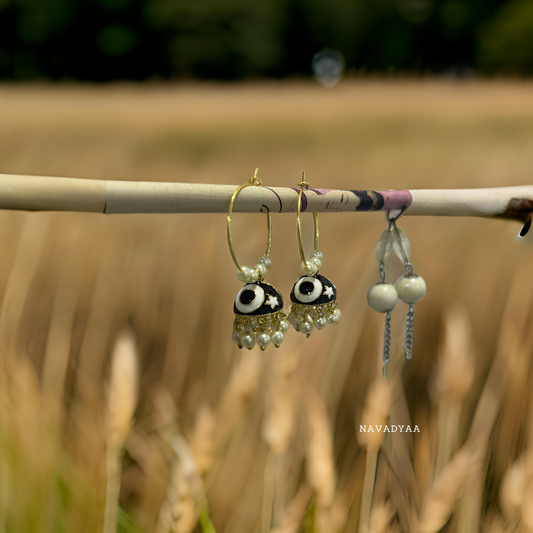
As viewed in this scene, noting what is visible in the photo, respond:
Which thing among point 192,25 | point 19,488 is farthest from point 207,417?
point 192,25

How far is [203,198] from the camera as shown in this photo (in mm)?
354

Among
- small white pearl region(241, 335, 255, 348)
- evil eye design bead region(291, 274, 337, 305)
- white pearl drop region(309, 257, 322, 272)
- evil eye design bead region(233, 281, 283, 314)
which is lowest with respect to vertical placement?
small white pearl region(241, 335, 255, 348)

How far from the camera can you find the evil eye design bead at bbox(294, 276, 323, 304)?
398 mm

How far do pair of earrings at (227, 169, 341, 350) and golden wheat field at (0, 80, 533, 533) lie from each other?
0.17 m

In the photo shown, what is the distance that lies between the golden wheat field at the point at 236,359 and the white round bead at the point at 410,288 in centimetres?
7

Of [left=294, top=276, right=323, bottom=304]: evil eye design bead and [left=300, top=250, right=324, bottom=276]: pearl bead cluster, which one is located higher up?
[left=300, top=250, right=324, bottom=276]: pearl bead cluster

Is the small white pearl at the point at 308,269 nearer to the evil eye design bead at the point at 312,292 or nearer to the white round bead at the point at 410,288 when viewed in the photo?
the evil eye design bead at the point at 312,292

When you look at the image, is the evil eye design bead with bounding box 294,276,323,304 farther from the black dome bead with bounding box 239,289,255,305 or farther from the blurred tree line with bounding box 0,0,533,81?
the blurred tree line with bounding box 0,0,533,81

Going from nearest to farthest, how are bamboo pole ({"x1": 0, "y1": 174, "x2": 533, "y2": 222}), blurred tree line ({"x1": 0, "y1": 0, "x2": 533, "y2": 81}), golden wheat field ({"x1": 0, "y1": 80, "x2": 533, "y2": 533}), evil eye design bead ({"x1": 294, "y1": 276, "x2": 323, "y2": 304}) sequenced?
bamboo pole ({"x1": 0, "y1": 174, "x2": 533, "y2": 222}), evil eye design bead ({"x1": 294, "y1": 276, "x2": 323, "y2": 304}), golden wheat field ({"x1": 0, "y1": 80, "x2": 533, "y2": 533}), blurred tree line ({"x1": 0, "y1": 0, "x2": 533, "y2": 81})

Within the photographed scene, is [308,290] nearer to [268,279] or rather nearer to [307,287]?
[307,287]


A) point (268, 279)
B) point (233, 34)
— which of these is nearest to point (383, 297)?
point (268, 279)

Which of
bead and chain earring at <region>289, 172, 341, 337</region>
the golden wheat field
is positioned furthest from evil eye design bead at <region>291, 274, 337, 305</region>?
the golden wheat field

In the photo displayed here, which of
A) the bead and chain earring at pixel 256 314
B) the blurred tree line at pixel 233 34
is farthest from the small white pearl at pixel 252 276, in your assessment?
the blurred tree line at pixel 233 34

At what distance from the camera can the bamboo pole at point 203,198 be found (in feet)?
0.97
